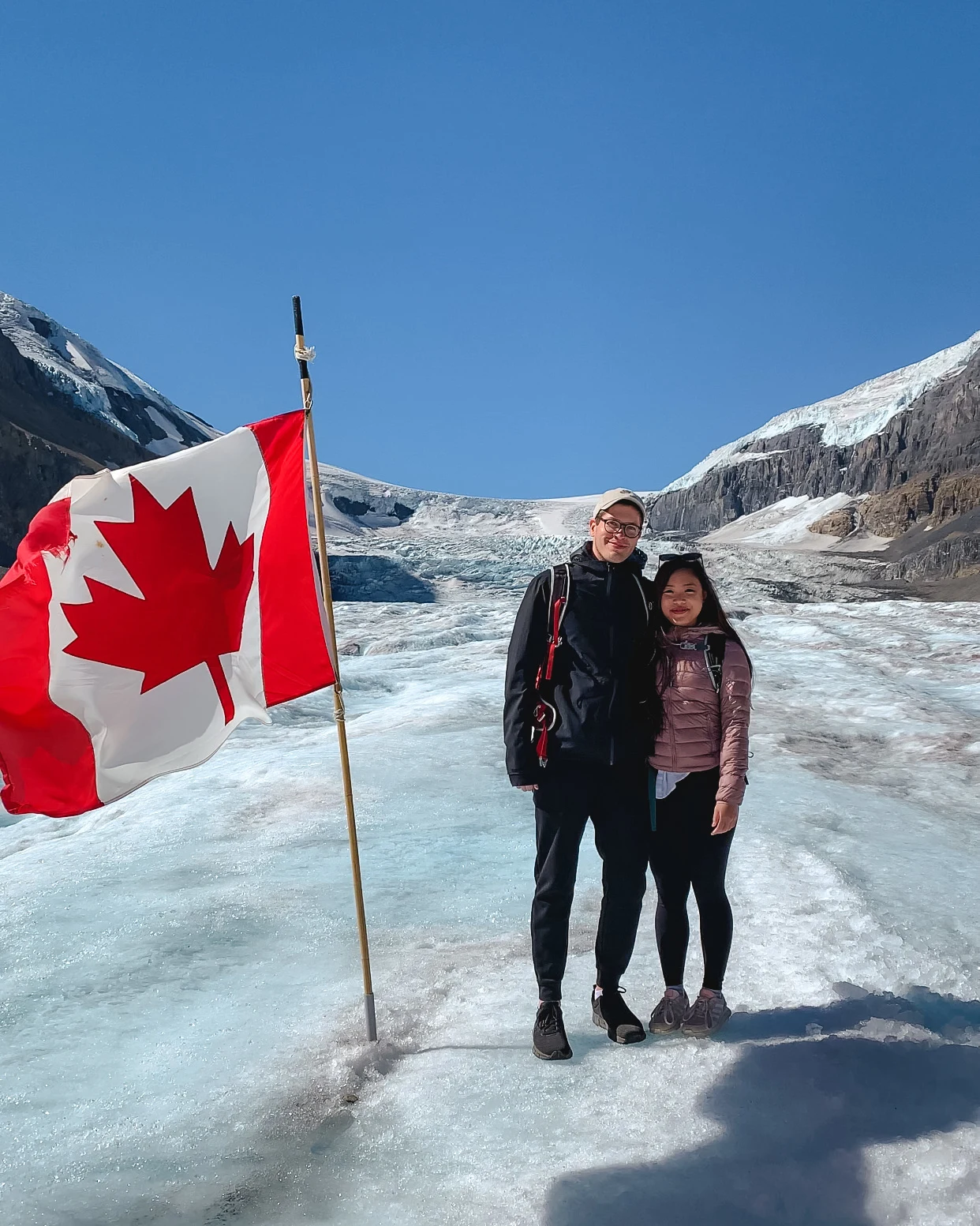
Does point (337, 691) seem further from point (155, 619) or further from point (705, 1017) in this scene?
point (705, 1017)

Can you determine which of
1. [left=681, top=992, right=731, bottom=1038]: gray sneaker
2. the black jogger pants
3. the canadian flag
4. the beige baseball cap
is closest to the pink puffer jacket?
the black jogger pants

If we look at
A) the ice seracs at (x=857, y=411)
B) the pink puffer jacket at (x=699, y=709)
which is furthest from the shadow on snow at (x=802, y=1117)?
the ice seracs at (x=857, y=411)

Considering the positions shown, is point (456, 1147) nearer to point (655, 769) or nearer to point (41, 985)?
point (655, 769)

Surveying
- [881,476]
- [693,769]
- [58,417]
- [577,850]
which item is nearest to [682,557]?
[693,769]

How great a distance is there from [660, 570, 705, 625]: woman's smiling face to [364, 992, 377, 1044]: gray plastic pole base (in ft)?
5.08

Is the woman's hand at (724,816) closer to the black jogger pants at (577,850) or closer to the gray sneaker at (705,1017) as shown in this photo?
the black jogger pants at (577,850)

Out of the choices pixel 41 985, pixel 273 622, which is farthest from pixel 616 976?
pixel 41 985

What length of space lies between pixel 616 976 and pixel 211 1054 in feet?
4.39

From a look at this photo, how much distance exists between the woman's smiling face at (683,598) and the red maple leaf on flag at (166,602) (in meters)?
1.44

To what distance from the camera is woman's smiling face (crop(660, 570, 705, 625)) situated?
257cm

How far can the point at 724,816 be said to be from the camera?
2.43 meters

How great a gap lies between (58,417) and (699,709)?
194ft

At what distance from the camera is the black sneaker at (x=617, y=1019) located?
252cm

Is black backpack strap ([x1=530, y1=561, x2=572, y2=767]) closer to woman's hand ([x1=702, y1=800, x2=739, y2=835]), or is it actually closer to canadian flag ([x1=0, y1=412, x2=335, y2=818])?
woman's hand ([x1=702, y1=800, x2=739, y2=835])
